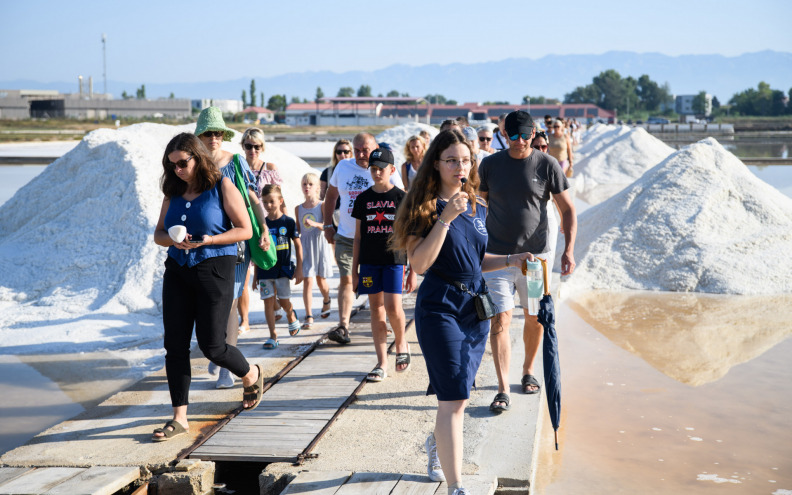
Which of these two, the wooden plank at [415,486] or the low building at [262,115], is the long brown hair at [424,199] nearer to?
the wooden plank at [415,486]

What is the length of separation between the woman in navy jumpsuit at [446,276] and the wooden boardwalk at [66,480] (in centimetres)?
174

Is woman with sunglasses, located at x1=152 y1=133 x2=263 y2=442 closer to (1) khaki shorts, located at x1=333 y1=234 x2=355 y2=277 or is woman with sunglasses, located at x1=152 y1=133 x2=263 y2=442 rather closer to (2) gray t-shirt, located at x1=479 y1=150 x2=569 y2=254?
(2) gray t-shirt, located at x1=479 y1=150 x2=569 y2=254

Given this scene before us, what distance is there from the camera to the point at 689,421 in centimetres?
581

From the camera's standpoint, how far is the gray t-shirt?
5.37 metres

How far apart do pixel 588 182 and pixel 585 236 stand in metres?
14.4

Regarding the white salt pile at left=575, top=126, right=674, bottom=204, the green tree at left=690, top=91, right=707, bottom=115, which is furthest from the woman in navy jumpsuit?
the green tree at left=690, top=91, right=707, bottom=115

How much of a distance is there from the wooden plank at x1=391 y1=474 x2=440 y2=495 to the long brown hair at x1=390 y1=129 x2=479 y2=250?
123 centimetres

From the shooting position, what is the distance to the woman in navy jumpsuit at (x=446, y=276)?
3738 mm

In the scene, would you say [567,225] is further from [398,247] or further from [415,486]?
[415,486]

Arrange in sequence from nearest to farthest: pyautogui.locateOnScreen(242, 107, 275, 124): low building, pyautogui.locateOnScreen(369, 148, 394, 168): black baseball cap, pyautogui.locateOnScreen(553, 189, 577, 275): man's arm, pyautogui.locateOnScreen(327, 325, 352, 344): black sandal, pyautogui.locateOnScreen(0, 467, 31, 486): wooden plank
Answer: pyautogui.locateOnScreen(0, 467, 31, 486): wooden plank
pyautogui.locateOnScreen(553, 189, 577, 275): man's arm
pyautogui.locateOnScreen(369, 148, 394, 168): black baseball cap
pyautogui.locateOnScreen(327, 325, 352, 344): black sandal
pyautogui.locateOnScreen(242, 107, 275, 124): low building

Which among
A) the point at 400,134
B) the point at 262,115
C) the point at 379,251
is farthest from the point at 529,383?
the point at 262,115

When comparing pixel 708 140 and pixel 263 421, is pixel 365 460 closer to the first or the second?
pixel 263 421

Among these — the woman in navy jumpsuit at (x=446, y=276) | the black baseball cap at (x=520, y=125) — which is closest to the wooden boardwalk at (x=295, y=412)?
the woman in navy jumpsuit at (x=446, y=276)

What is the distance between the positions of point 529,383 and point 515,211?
123 centimetres
